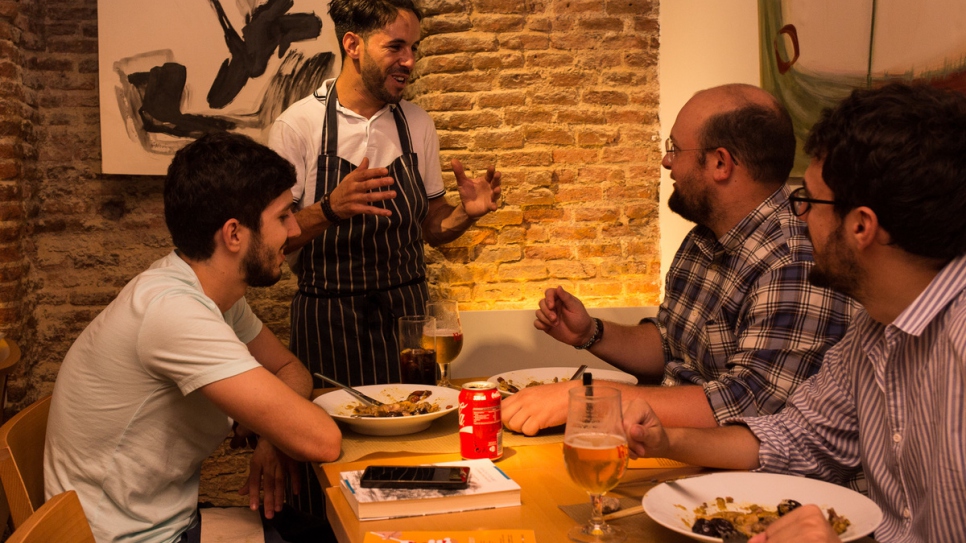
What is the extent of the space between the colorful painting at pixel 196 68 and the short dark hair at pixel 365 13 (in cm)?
91

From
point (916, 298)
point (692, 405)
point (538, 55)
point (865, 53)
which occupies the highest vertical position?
point (538, 55)

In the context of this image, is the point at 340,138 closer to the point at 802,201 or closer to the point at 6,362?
the point at 6,362

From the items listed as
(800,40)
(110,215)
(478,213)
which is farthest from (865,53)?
(110,215)

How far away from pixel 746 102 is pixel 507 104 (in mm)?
1731

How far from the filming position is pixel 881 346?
1443 millimetres

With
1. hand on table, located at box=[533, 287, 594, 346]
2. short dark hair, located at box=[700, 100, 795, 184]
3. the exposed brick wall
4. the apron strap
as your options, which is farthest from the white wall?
the apron strap

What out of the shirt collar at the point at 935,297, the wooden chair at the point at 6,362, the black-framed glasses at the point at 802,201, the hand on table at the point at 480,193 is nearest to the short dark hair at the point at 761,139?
the black-framed glasses at the point at 802,201

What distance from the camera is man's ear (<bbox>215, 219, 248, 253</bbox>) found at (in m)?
1.92

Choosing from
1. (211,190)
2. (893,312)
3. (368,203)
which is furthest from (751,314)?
(368,203)

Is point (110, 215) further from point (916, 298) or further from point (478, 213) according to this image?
point (916, 298)

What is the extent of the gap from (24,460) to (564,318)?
145 cm

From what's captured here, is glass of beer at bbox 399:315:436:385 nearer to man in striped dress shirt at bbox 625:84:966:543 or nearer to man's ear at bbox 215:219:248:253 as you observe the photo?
man's ear at bbox 215:219:248:253

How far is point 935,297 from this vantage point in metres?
1.29

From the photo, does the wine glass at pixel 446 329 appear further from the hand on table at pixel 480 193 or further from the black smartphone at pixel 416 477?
the hand on table at pixel 480 193
